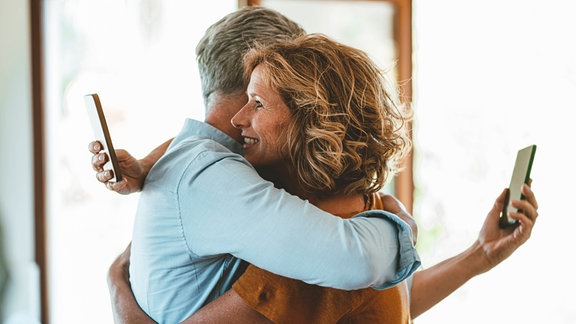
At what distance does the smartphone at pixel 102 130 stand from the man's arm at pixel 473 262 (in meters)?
0.81

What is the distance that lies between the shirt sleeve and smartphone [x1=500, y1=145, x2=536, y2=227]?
404mm

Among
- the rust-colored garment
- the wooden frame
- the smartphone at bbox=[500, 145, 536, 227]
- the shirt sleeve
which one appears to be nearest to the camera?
the shirt sleeve

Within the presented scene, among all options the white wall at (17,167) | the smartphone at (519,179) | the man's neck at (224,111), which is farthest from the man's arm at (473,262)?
the white wall at (17,167)

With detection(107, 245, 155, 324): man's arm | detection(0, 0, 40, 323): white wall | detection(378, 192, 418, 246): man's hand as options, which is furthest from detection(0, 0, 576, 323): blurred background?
detection(378, 192, 418, 246): man's hand

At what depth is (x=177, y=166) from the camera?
1.24 m

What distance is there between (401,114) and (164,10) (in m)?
2.51

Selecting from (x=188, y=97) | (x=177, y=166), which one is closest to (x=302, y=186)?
(x=177, y=166)

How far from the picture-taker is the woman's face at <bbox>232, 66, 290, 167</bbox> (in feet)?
4.31

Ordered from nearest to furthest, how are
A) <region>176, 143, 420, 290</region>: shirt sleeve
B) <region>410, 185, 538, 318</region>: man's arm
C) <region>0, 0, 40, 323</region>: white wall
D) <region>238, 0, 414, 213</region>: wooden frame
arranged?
1. <region>176, 143, 420, 290</region>: shirt sleeve
2. <region>410, 185, 538, 318</region>: man's arm
3. <region>0, 0, 40, 323</region>: white wall
4. <region>238, 0, 414, 213</region>: wooden frame

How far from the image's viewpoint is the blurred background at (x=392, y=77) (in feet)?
12.0

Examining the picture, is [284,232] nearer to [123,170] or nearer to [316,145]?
[316,145]

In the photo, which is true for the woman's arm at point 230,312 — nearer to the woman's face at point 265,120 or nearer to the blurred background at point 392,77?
the woman's face at point 265,120

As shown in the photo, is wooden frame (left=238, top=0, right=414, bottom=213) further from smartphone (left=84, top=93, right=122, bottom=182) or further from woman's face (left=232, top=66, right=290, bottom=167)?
smartphone (left=84, top=93, right=122, bottom=182)

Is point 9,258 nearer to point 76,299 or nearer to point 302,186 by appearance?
point 76,299
